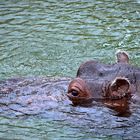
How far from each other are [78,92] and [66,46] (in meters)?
4.16

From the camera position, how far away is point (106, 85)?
7551mm

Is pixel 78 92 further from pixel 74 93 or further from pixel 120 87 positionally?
pixel 120 87

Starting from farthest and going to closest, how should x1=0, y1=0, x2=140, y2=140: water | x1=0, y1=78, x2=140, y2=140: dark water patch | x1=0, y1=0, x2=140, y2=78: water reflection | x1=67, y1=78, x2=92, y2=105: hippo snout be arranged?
x1=0, y1=0, x2=140, y2=78: water reflection
x1=67, y1=78, x2=92, y2=105: hippo snout
x1=0, y1=0, x2=140, y2=140: water
x1=0, y1=78, x2=140, y2=140: dark water patch

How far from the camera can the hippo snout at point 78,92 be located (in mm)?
7559

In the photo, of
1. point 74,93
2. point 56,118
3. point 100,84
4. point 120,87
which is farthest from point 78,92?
point 120,87

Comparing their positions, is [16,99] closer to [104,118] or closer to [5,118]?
[5,118]

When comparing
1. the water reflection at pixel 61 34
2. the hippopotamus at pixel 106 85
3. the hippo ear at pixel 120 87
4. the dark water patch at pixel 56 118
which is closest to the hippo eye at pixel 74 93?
the hippopotamus at pixel 106 85

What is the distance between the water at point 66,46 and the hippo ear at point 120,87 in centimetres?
25

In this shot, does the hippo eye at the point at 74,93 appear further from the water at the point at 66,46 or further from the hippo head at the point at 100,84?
the water at the point at 66,46

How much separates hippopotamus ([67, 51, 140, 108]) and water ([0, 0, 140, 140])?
0.18 metres

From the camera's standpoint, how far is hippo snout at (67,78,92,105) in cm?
756

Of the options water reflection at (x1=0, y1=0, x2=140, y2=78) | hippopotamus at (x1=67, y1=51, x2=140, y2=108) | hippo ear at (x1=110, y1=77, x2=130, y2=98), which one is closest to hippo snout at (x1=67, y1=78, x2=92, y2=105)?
hippopotamus at (x1=67, y1=51, x2=140, y2=108)

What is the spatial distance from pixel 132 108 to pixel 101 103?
477 millimetres

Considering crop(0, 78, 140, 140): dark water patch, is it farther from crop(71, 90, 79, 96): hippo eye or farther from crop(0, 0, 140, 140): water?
crop(71, 90, 79, 96): hippo eye
